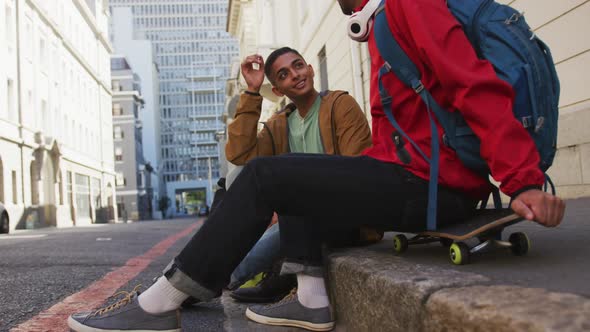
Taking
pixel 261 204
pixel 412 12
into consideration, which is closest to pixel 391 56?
pixel 412 12

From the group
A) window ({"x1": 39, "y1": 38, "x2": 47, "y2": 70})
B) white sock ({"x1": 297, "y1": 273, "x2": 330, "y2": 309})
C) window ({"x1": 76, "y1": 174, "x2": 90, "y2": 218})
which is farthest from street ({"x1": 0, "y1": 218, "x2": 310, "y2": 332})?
window ({"x1": 76, "y1": 174, "x2": 90, "y2": 218})

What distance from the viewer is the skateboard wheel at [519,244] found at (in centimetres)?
158

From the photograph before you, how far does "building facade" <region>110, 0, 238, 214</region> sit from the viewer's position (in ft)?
312

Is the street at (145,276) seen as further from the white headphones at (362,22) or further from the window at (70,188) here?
the window at (70,188)

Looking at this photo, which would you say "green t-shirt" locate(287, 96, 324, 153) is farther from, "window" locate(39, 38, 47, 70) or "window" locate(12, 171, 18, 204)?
"window" locate(39, 38, 47, 70)

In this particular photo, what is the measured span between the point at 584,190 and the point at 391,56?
13.2 feet

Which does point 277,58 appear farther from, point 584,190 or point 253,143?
point 584,190

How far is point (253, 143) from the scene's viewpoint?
8.05 feet

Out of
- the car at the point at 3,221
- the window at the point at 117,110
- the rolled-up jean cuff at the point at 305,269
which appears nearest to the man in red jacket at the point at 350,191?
the rolled-up jean cuff at the point at 305,269

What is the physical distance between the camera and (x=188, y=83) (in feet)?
337

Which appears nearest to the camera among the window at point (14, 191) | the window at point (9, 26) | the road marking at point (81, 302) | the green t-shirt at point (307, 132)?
the road marking at point (81, 302)

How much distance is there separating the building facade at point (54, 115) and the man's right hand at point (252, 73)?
19718 mm

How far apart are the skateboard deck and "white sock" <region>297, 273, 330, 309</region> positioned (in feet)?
1.52

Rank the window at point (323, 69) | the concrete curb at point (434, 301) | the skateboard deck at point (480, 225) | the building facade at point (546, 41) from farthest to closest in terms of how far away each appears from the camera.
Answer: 1. the window at point (323, 69)
2. the building facade at point (546, 41)
3. the skateboard deck at point (480, 225)
4. the concrete curb at point (434, 301)
